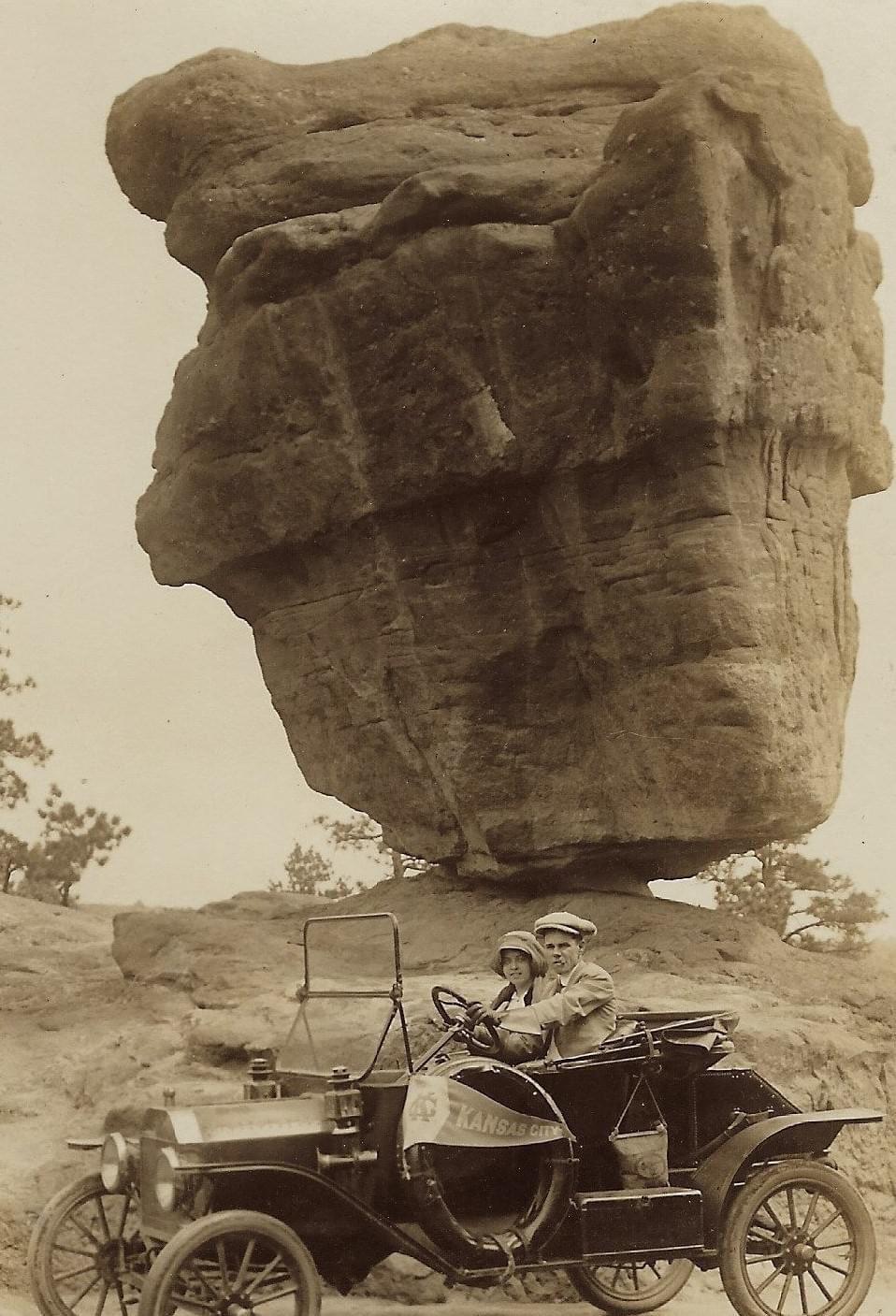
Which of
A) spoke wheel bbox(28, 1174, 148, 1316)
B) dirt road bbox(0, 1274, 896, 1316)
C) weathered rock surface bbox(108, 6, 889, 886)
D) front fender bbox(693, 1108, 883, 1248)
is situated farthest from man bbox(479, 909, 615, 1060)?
→ weathered rock surface bbox(108, 6, 889, 886)

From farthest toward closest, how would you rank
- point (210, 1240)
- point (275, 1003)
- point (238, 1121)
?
point (275, 1003) → point (238, 1121) → point (210, 1240)

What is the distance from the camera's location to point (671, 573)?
36.7 ft

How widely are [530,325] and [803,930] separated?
13699 millimetres

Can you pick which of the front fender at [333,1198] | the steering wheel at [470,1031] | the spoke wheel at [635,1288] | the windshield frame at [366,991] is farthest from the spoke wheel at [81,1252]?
the spoke wheel at [635,1288]

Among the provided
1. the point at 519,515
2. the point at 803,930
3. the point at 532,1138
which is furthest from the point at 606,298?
the point at 803,930

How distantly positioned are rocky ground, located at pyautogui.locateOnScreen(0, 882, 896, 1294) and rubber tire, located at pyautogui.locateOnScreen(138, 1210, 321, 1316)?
2.10 meters

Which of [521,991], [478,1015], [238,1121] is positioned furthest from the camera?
[521,991]

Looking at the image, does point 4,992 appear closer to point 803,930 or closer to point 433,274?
point 433,274

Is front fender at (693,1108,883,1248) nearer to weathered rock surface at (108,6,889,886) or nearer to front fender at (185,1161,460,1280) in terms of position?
front fender at (185,1161,460,1280)

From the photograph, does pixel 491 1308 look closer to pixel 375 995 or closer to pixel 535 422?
pixel 375 995

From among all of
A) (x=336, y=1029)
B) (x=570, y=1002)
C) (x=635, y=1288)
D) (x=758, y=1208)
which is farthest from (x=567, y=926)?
(x=635, y=1288)

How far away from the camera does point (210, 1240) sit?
18.9ft

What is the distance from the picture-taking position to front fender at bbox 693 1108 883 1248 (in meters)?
6.74

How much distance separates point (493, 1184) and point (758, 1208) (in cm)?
124
